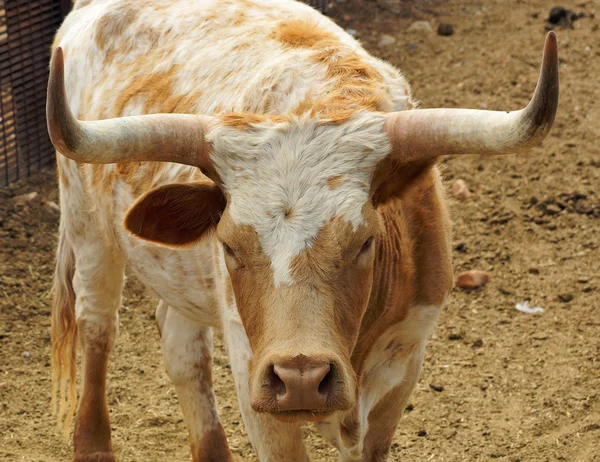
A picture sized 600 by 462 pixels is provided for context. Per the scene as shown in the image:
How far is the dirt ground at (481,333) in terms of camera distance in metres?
5.07

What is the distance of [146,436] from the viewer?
5.24m

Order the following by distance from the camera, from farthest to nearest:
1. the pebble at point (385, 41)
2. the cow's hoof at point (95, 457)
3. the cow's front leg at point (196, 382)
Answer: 1. the pebble at point (385, 41)
2. the cow's hoof at point (95, 457)
3. the cow's front leg at point (196, 382)

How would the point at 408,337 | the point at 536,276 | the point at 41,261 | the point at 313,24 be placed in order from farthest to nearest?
the point at 41,261
the point at 536,276
the point at 313,24
the point at 408,337

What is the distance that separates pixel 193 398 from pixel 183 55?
5.59 ft

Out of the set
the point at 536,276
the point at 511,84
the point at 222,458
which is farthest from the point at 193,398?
the point at 511,84

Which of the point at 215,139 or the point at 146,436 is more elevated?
the point at 215,139

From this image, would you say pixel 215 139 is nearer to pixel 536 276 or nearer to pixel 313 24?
pixel 313 24

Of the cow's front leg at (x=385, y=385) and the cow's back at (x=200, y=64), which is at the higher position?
the cow's back at (x=200, y=64)

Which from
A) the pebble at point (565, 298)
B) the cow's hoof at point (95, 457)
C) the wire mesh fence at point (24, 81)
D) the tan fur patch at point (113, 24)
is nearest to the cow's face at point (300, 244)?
the tan fur patch at point (113, 24)

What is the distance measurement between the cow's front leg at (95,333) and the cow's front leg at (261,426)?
1244mm

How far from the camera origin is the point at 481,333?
5.84 metres

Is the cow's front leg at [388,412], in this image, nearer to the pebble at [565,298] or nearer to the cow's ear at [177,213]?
the cow's ear at [177,213]

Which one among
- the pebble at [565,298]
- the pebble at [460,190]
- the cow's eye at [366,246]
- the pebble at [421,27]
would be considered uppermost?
the cow's eye at [366,246]

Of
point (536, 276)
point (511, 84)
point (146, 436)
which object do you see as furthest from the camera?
point (511, 84)
